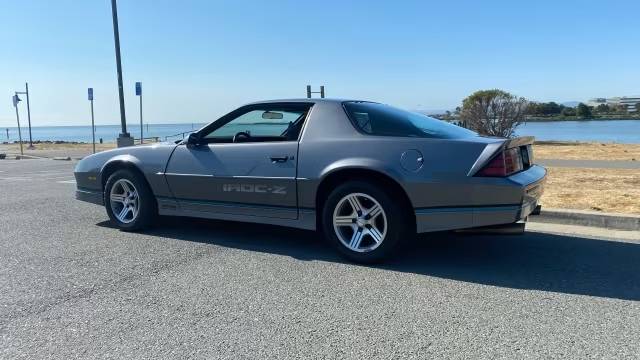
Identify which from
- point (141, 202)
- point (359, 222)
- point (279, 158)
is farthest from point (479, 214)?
point (141, 202)

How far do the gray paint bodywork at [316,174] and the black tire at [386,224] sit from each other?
0.48 ft

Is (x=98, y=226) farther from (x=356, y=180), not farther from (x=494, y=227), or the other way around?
(x=494, y=227)

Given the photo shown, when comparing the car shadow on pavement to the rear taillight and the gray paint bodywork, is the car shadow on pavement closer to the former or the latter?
the gray paint bodywork

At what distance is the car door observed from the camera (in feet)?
16.9

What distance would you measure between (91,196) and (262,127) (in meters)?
2.52

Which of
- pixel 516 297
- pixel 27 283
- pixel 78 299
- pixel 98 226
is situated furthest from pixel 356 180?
pixel 98 226

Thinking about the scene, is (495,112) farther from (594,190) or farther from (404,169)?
(404,169)

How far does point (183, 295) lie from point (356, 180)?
1755 millimetres

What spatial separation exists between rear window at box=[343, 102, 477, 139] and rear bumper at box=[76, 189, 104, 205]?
3252 millimetres

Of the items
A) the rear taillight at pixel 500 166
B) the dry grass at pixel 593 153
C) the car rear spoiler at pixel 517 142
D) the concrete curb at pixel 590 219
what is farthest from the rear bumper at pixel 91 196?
the dry grass at pixel 593 153

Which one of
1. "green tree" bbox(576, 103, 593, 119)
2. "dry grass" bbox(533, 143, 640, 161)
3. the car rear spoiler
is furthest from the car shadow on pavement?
"green tree" bbox(576, 103, 593, 119)

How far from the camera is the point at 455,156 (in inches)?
175

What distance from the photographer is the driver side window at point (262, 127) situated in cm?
534

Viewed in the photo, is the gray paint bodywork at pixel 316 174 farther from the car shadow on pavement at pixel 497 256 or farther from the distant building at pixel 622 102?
the distant building at pixel 622 102
